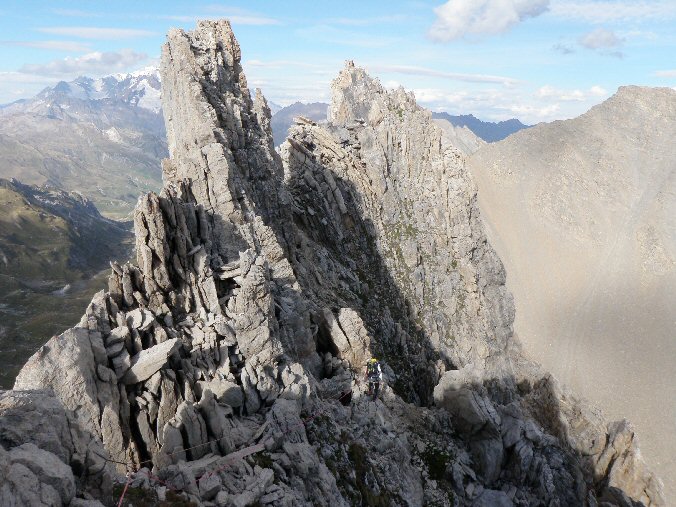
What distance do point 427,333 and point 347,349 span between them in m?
34.1

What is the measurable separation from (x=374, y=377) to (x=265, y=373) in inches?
445

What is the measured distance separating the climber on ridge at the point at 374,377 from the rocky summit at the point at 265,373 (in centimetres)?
112

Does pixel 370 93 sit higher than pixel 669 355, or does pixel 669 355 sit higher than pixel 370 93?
pixel 370 93

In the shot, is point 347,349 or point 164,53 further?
point 164,53

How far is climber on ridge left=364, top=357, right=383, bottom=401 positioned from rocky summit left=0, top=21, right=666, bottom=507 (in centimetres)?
112

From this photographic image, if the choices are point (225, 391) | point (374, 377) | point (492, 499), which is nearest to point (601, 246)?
point (492, 499)

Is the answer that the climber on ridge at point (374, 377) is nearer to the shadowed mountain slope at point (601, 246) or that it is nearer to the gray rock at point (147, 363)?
the gray rock at point (147, 363)

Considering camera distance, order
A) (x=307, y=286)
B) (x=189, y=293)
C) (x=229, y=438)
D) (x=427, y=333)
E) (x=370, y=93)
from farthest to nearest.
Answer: (x=370, y=93) → (x=427, y=333) → (x=307, y=286) → (x=189, y=293) → (x=229, y=438)

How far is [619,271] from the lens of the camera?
12506cm

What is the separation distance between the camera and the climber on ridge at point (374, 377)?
1439 inches

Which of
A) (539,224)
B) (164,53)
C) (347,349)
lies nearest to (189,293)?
(347,349)

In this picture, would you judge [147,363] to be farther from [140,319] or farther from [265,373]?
[265,373]

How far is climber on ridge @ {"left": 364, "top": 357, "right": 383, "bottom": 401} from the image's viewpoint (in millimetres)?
36562

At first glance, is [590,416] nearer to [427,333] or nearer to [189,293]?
[427,333]
